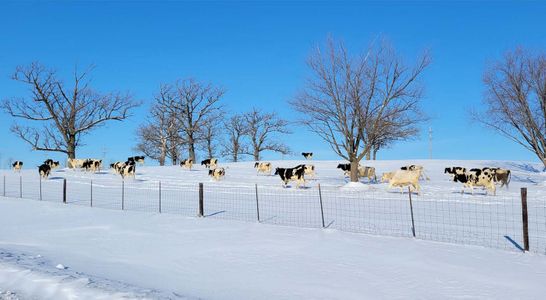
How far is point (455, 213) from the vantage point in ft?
53.1

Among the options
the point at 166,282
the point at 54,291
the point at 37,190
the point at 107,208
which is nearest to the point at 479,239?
the point at 166,282

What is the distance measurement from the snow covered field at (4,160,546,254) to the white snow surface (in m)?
0.09

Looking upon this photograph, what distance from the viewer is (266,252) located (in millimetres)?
9273

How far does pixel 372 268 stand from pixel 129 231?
22.2 ft

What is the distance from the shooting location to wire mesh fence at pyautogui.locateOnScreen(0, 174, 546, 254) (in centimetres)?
1202

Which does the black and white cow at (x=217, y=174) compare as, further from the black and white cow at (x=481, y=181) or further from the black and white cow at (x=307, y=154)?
the black and white cow at (x=307, y=154)

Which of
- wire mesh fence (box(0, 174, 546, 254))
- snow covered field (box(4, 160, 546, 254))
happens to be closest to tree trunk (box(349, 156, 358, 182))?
snow covered field (box(4, 160, 546, 254))

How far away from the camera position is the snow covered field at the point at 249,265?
6465 millimetres

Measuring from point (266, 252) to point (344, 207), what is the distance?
917 cm

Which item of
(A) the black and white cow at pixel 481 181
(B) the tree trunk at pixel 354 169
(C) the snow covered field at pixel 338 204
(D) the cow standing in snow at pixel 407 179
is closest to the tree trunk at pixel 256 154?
(C) the snow covered field at pixel 338 204

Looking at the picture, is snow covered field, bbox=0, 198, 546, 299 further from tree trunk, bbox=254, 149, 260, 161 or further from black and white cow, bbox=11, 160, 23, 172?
tree trunk, bbox=254, 149, 260, 161

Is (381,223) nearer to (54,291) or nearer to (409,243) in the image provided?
(409,243)

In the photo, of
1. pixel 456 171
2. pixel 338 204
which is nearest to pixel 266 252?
pixel 338 204

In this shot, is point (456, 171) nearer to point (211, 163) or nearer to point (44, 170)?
point (211, 163)
